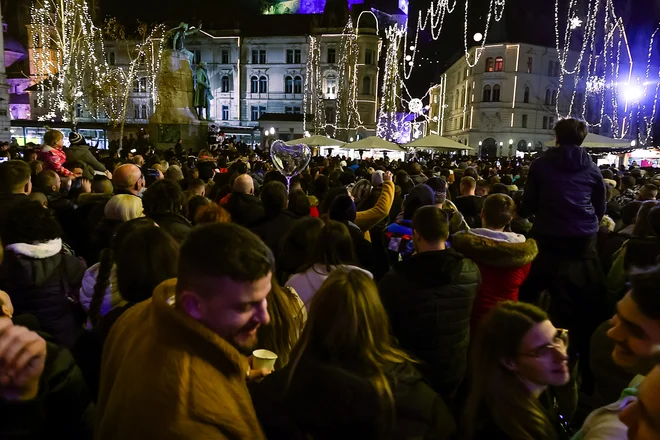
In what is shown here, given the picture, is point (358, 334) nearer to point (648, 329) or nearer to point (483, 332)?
point (483, 332)

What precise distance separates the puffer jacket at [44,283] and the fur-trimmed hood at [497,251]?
3.23 m

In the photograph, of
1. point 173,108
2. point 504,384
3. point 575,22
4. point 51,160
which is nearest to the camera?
point 504,384

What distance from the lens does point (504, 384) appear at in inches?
92.1

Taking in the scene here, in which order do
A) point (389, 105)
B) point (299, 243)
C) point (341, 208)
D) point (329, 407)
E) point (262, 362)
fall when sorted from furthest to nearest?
point (389, 105) < point (341, 208) < point (299, 243) < point (262, 362) < point (329, 407)

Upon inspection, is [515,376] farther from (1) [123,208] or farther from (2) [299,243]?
(1) [123,208]

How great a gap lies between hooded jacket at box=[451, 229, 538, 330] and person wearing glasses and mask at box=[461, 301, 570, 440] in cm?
160

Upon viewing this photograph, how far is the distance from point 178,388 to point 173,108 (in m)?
25.8

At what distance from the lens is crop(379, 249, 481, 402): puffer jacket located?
3430 mm

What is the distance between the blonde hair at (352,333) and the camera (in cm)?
219

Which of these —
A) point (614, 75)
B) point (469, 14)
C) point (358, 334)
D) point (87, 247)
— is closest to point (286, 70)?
point (469, 14)

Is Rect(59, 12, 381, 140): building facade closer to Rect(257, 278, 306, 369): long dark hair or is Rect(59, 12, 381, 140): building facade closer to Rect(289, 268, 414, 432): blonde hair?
Rect(257, 278, 306, 369): long dark hair

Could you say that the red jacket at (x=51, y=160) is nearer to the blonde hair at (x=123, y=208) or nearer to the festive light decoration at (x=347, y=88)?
the blonde hair at (x=123, y=208)

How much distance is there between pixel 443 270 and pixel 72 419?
232 cm

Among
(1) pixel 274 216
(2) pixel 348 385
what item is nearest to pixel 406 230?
(1) pixel 274 216
